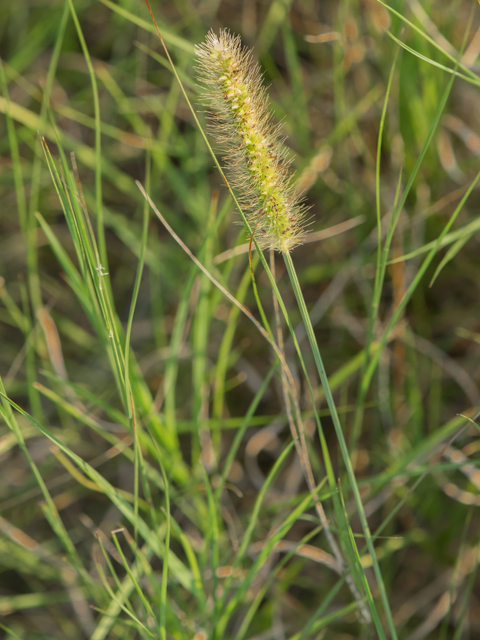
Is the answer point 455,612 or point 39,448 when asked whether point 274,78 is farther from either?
point 455,612

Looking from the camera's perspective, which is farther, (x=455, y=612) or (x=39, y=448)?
(x=39, y=448)

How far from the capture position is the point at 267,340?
1402mm

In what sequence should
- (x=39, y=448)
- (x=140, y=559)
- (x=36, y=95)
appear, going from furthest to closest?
(x=36, y=95) → (x=39, y=448) → (x=140, y=559)

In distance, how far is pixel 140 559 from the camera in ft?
3.47

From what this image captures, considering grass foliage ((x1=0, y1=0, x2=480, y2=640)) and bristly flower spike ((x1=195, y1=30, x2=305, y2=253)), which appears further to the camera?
grass foliage ((x1=0, y1=0, x2=480, y2=640))

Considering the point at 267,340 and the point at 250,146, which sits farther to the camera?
the point at 267,340

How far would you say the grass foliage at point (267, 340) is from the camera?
4.64 feet

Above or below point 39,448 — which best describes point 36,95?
above

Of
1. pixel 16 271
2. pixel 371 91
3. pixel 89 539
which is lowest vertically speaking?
pixel 89 539

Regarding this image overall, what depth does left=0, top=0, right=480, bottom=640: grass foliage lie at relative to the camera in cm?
141

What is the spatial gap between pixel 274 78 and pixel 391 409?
1.22 metres

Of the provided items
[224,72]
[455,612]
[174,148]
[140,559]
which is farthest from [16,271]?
[455,612]

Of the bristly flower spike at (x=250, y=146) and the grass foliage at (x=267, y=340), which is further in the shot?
the grass foliage at (x=267, y=340)

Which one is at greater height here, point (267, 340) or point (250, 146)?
point (250, 146)
